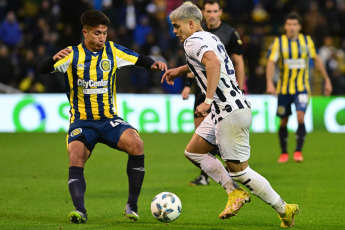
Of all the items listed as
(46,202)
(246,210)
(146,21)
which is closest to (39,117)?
(146,21)

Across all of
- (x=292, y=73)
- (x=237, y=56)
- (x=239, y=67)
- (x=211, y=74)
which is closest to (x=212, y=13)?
(x=237, y=56)

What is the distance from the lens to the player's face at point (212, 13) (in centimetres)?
930

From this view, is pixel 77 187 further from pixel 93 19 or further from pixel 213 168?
pixel 93 19

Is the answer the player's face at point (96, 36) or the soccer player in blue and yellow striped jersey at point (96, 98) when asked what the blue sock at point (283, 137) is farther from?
the player's face at point (96, 36)

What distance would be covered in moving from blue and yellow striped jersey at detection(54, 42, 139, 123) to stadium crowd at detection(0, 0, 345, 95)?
12.1 metres

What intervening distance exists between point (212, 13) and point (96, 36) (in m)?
2.75

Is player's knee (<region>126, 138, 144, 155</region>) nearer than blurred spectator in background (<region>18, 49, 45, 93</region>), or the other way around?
player's knee (<region>126, 138, 144, 155</region>)

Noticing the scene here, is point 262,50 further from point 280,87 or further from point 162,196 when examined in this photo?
point 162,196

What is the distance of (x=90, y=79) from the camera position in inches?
276

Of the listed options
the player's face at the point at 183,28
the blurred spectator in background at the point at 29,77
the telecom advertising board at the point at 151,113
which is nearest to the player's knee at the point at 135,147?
the player's face at the point at 183,28

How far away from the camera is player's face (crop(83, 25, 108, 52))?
688cm

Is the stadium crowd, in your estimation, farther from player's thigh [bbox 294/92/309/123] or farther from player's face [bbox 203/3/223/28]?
player's face [bbox 203/3/223/28]

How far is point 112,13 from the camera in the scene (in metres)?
20.2

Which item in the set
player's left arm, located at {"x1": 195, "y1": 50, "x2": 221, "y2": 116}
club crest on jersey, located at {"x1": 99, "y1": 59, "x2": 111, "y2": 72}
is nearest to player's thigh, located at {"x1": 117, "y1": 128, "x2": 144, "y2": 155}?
club crest on jersey, located at {"x1": 99, "y1": 59, "x2": 111, "y2": 72}
